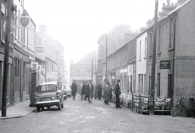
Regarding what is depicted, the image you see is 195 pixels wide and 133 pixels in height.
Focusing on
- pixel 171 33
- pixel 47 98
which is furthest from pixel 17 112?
pixel 171 33

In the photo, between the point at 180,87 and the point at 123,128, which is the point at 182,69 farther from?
the point at 123,128

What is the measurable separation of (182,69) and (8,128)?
11.6m

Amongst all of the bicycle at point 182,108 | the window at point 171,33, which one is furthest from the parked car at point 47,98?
the window at point 171,33

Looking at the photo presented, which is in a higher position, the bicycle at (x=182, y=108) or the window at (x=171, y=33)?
the window at (x=171, y=33)

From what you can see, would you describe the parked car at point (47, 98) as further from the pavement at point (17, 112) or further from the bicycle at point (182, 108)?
the bicycle at point (182, 108)

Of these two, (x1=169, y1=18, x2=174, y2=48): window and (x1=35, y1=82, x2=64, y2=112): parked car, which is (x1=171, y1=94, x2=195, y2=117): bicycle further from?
(x1=35, y1=82, x2=64, y2=112): parked car

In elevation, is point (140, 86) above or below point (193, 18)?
below

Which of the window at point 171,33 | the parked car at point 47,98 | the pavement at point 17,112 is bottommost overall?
the pavement at point 17,112

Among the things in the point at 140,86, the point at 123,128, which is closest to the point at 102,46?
the point at 140,86

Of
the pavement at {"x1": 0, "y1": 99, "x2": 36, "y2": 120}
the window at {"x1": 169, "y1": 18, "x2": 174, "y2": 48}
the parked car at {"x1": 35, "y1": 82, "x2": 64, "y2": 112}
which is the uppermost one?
the window at {"x1": 169, "y1": 18, "x2": 174, "y2": 48}

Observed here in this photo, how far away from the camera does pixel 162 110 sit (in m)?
19.2

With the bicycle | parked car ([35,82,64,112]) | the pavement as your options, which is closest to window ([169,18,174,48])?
the bicycle

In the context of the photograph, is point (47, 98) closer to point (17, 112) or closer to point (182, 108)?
point (17, 112)

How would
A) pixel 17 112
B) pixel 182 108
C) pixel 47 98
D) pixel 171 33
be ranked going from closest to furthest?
1. pixel 17 112
2. pixel 182 108
3. pixel 47 98
4. pixel 171 33
